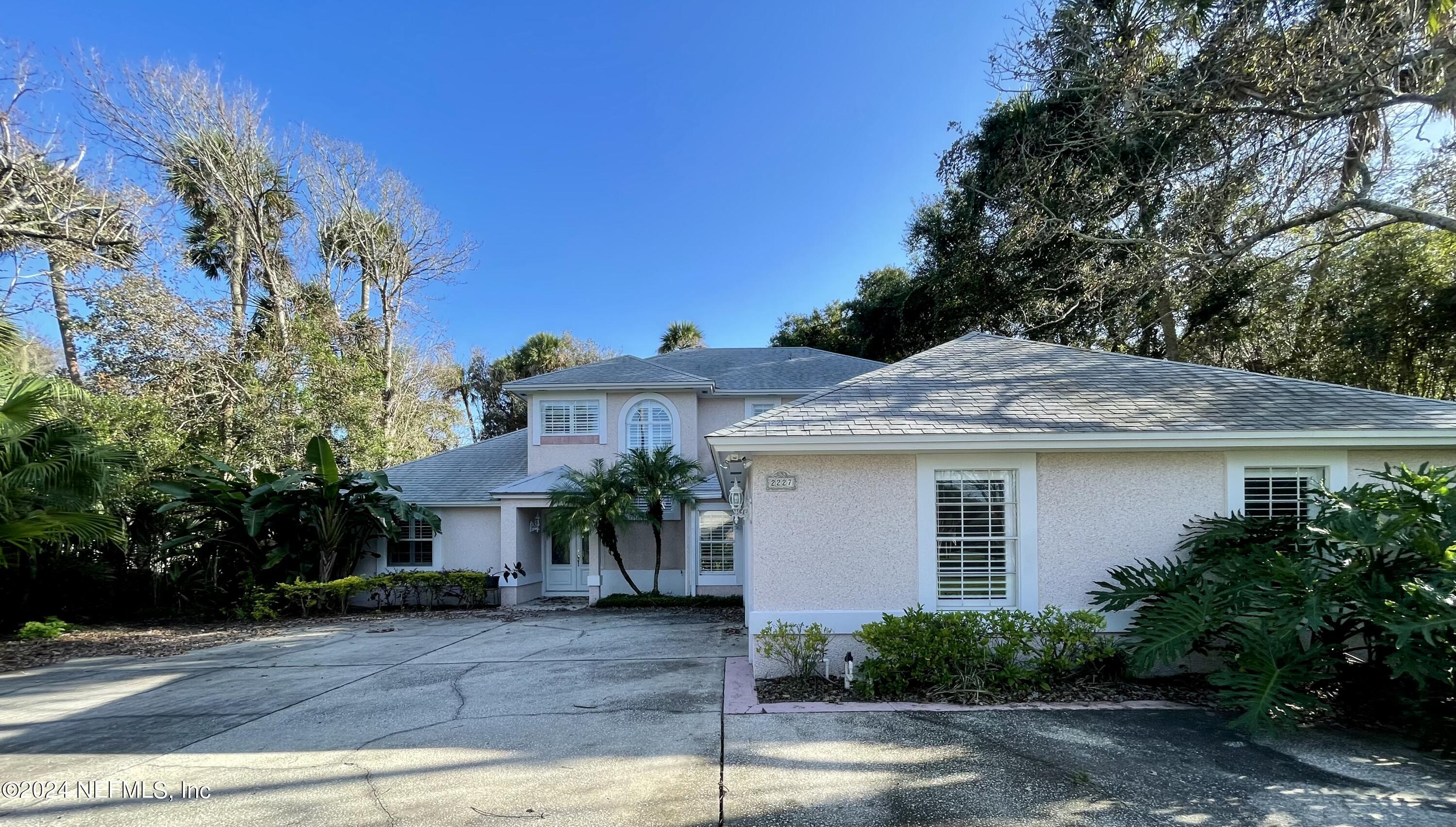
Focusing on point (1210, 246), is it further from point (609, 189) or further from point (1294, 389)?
point (609, 189)

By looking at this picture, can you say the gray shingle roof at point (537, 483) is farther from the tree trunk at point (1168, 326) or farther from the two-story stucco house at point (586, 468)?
the tree trunk at point (1168, 326)

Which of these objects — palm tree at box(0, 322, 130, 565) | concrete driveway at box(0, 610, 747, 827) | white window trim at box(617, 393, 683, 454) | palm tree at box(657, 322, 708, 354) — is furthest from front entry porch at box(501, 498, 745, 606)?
palm tree at box(657, 322, 708, 354)

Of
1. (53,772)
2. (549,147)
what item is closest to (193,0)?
(549,147)

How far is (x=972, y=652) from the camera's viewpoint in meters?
6.49

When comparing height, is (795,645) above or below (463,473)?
below

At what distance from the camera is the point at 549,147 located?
18.8 metres

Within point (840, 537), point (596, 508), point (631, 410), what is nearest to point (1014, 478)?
point (840, 537)

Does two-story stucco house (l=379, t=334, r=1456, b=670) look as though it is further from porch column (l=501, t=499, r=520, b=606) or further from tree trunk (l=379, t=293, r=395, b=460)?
tree trunk (l=379, t=293, r=395, b=460)

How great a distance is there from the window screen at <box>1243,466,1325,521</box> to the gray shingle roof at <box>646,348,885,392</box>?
10.5m

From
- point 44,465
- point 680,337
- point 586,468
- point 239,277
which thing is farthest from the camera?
point 680,337

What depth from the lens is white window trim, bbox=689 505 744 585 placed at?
15.3m

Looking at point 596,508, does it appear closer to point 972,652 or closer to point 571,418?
point 571,418

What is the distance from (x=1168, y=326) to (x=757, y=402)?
12.5 m

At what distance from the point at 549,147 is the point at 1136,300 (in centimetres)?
1698
